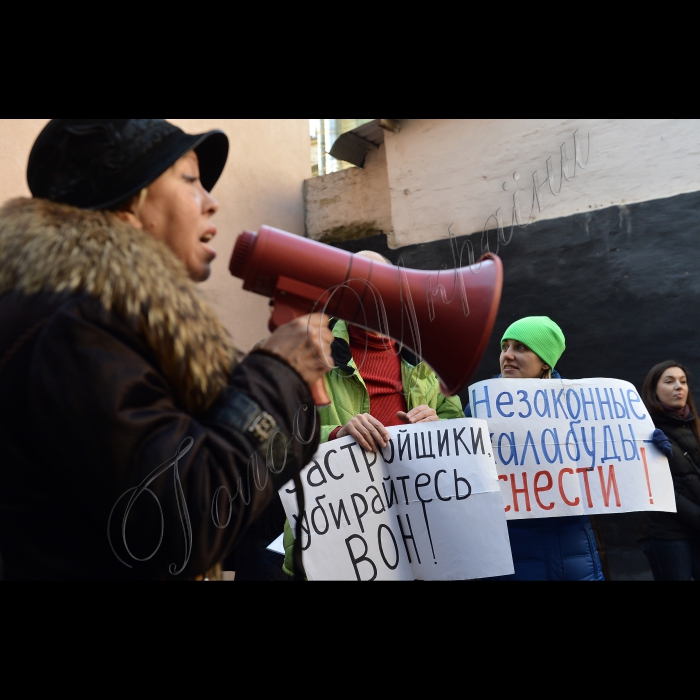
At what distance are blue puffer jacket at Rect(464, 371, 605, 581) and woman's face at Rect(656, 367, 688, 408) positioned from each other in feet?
3.14

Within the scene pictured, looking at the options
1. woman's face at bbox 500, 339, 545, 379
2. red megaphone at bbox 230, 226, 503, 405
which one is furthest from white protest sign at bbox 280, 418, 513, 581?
red megaphone at bbox 230, 226, 503, 405

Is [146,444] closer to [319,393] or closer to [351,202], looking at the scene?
[319,393]

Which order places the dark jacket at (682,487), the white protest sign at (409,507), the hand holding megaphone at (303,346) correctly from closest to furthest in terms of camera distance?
the hand holding megaphone at (303,346), the white protest sign at (409,507), the dark jacket at (682,487)

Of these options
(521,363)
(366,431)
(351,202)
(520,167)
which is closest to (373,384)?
(366,431)

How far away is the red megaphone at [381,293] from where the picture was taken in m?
1.38

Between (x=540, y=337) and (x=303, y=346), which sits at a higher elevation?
(x=540, y=337)

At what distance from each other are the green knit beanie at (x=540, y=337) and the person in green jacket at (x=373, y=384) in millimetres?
530

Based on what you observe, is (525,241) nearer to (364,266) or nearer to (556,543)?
(556,543)

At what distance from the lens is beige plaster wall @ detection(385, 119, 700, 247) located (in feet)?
8.16

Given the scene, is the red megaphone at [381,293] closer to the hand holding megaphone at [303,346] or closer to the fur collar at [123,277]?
the hand holding megaphone at [303,346]

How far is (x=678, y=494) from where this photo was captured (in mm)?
2934

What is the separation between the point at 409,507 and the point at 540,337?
0.91 metres

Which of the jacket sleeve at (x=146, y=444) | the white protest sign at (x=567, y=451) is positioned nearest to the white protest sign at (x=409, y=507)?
the white protest sign at (x=567, y=451)

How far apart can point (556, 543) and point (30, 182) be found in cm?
191
